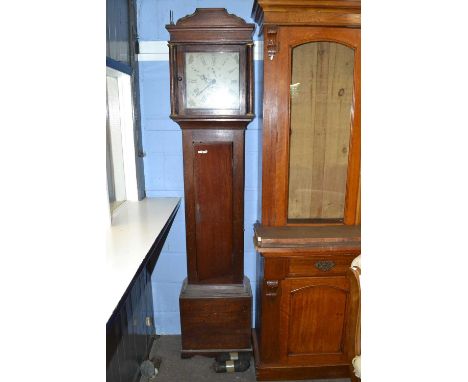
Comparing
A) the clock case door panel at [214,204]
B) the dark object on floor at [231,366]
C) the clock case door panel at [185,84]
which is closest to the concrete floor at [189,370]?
the dark object on floor at [231,366]

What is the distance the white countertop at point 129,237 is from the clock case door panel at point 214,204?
212 mm

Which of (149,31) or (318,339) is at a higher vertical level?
(149,31)

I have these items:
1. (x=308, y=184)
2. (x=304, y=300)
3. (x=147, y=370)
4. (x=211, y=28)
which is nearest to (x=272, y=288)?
(x=304, y=300)

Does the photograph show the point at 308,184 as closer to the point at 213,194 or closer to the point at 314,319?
the point at 213,194

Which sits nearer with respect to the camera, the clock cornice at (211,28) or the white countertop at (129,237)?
the white countertop at (129,237)

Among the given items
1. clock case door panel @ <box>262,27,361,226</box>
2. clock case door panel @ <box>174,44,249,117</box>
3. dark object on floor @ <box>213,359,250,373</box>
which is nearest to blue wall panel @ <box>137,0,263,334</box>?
clock case door panel @ <box>174,44,249,117</box>

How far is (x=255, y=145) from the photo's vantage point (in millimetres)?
2143

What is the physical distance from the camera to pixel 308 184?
184cm

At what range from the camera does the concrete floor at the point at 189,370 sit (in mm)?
1990

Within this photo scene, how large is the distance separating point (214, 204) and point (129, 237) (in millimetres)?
680

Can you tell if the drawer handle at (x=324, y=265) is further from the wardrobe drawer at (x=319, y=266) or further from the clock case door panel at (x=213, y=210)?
the clock case door panel at (x=213, y=210)
